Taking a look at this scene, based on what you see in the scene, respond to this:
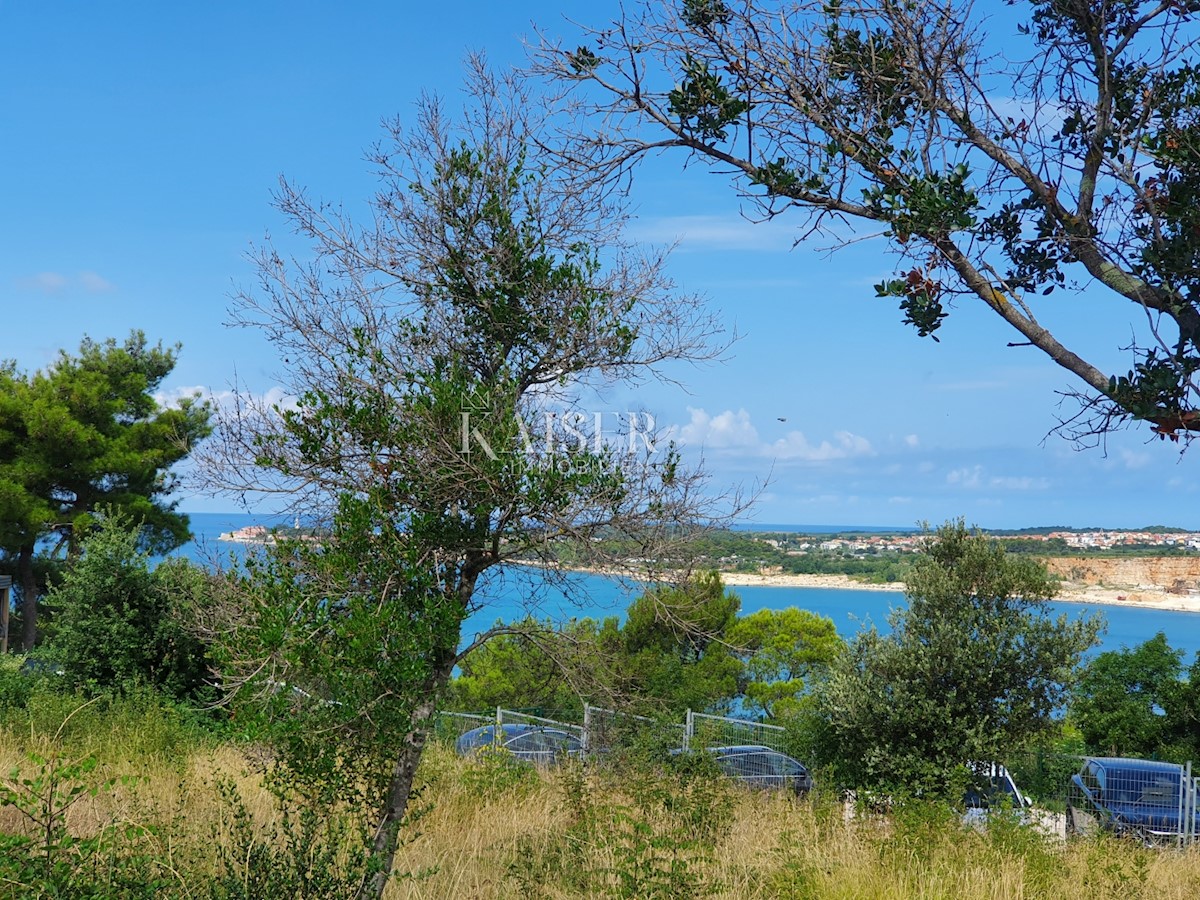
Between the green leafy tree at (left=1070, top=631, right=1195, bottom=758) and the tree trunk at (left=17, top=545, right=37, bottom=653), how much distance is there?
79.0 feet

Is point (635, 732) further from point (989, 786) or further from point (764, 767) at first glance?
point (989, 786)

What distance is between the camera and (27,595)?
2578 centimetres

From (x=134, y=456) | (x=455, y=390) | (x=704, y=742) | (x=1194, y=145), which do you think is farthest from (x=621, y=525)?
(x=134, y=456)

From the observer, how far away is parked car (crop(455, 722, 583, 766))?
10.9m

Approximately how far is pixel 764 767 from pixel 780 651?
19376mm

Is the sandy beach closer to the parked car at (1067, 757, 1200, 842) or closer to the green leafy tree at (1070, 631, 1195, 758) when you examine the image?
the green leafy tree at (1070, 631, 1195, 758)

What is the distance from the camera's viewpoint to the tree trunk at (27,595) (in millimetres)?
25266

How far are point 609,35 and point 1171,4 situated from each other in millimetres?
2945

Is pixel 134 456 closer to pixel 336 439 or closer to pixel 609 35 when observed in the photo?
pixel 336 439

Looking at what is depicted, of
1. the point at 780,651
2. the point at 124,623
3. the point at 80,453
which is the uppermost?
the point at 80,453

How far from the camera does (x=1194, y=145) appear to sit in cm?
471

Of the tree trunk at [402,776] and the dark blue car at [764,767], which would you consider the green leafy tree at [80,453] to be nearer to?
the dark blue car at [764,767]

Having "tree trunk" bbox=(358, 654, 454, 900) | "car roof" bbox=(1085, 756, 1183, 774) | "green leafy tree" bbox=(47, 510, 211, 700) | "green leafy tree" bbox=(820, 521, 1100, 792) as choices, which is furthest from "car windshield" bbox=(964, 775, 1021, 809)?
"green leafy tree" bbox=(47, 510, 211, 700)

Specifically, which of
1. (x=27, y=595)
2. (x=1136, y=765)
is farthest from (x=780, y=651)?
(x=27, y=595)
